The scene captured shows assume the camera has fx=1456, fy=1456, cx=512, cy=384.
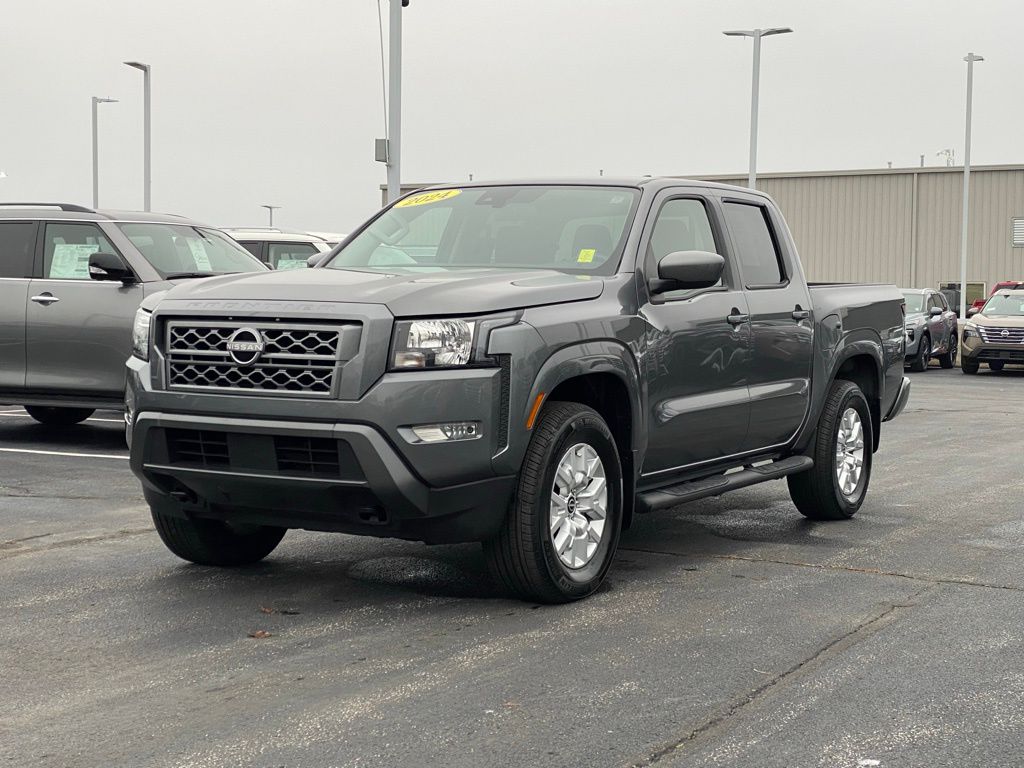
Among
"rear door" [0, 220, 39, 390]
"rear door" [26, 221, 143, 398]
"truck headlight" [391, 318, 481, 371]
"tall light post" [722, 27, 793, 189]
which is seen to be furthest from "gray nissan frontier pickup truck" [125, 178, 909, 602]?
"tall light post" [722, 27, 793, 189]

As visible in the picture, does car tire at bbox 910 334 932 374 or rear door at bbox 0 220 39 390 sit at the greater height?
rear door at bbox 0 220 39 390

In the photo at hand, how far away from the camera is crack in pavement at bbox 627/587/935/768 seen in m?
4.14

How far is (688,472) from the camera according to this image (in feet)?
23.7

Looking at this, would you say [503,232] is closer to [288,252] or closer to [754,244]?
[754,244]

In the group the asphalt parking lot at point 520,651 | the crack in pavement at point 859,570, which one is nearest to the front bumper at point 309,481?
the asphalt parking lot at point 520,651

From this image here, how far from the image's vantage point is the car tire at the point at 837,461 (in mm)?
8352

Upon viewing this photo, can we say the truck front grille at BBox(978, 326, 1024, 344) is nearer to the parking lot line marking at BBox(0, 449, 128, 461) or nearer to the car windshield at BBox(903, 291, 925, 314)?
the car windshield at BBox(903, 291, 925, 314)

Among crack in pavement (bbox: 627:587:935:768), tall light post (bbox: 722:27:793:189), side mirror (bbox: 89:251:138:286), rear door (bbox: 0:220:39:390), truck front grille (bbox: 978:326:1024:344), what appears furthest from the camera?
tall light post (bbox: 722:27:793:189)

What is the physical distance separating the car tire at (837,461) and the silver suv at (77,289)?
17.5 feet

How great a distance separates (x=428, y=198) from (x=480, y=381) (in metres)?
2.23

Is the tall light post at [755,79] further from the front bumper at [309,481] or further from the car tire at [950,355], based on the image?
the front bumper at [309,481]

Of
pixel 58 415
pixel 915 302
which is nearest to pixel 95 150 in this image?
pixel 915 302

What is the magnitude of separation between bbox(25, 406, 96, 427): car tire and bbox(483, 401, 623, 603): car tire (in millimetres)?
8267

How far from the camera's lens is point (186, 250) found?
12.0 metres
